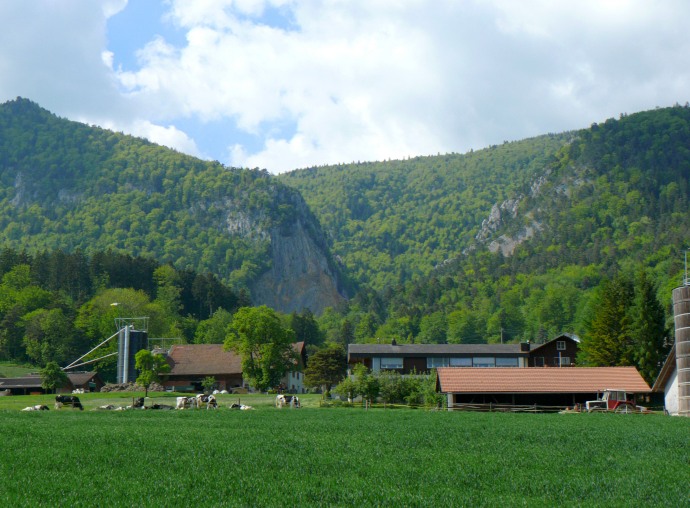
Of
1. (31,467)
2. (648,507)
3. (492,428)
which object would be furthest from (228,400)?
(648,507)

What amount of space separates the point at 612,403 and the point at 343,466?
41911 mm

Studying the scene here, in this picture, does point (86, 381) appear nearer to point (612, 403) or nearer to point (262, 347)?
point (262, 347)

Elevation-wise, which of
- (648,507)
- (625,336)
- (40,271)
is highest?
(40,271)

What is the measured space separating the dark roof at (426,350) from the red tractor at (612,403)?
33.1m

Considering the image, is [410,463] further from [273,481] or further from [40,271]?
[40,271]

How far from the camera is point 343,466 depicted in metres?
23.0

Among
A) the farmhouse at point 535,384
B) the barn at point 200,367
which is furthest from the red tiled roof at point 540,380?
the barn at point 200,367

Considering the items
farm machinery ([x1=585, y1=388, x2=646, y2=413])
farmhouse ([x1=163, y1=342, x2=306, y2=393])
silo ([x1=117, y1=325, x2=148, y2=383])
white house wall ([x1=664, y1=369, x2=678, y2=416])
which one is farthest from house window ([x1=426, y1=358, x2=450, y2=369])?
white house wall ([x1=664, y1=369, x2=678, y2=416])

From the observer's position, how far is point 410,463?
23500 millimetres

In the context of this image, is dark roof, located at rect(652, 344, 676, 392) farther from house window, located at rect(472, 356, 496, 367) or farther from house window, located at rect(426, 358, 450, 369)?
house window, located at rect(426, 358, 450, 369)

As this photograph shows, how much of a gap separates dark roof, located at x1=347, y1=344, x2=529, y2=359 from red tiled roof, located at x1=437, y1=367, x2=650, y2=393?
99.5 feet

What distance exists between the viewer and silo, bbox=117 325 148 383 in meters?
100

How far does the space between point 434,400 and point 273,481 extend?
4789 centimetres

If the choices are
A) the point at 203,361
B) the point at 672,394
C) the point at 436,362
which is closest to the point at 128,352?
the point at 203,361
